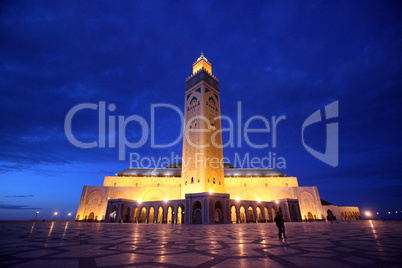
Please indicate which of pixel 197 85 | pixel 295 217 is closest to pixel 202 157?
pixel 197 85

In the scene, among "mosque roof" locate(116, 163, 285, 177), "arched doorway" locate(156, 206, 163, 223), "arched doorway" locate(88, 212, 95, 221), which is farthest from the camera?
"mosque roof" locate(116, 163, 285, 177)

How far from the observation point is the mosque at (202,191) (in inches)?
1158

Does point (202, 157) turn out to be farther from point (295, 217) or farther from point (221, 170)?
point (295, 217)

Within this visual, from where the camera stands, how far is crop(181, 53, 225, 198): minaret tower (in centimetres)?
3359

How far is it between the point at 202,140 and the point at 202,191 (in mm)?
9400

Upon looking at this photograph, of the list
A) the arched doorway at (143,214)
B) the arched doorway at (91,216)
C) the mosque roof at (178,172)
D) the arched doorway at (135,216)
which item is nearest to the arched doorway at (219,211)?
the arched doorway at (143,214)

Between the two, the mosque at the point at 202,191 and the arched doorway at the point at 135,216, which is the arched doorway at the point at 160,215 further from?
the arched doorway at the point at 135,216

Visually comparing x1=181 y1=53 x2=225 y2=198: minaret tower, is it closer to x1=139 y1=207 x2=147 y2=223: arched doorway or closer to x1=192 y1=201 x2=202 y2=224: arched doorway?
x1=192 y1=201 x2=202 y2=224: arched doorway

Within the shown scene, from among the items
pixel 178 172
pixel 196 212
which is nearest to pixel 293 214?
pixel 196 212

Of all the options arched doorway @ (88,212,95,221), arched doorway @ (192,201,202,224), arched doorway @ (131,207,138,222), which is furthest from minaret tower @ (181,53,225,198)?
arched doorway @ (88,212,95,221)

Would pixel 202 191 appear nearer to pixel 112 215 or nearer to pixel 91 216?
pixel 112 215

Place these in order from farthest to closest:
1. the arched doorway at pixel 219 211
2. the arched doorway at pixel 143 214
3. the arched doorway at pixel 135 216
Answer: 1. the arched doorway at pixel 143 214
2. the arched doorway at pixel 135 216
3. the arched doorway at pixel 219 211

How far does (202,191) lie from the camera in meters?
31.5

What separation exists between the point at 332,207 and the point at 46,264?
5554 cm
